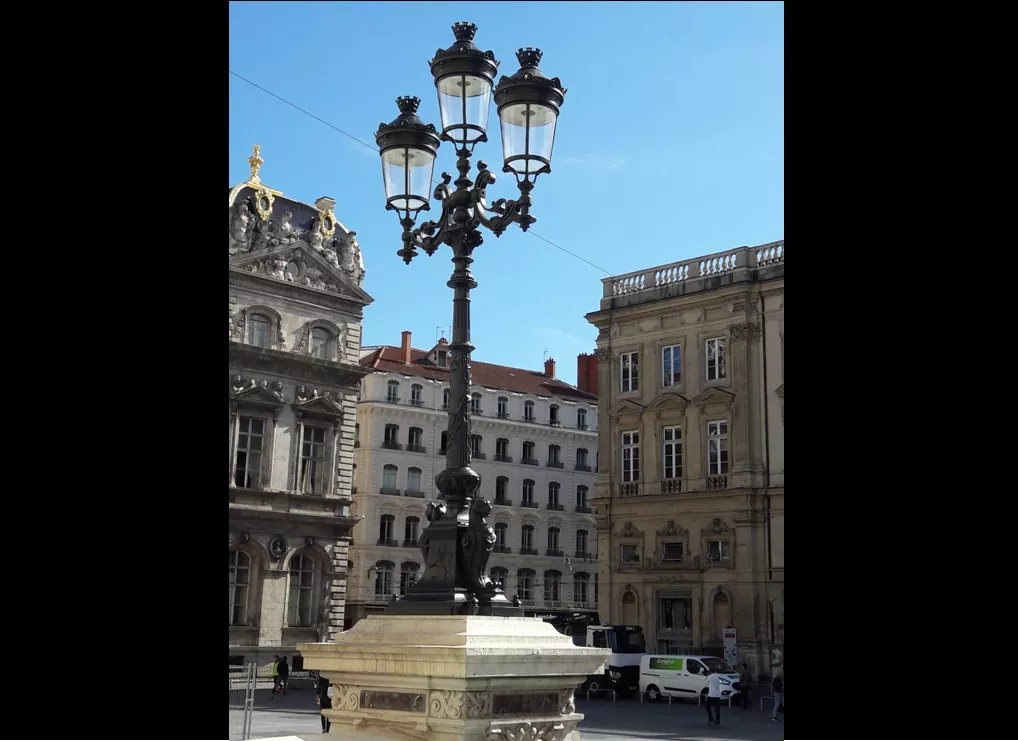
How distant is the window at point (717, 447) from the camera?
3675cm

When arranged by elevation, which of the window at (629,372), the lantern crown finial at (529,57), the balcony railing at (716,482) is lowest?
the balcony railing at (716,482)

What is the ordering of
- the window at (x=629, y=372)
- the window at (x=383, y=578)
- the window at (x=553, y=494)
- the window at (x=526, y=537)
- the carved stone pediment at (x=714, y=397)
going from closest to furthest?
the carved stone pediment at (x=714, y=397)
the window at (x=629, y=372)
the window at (x=383, y=578)
the window at (x=526, y=537)
the window at (x=553, y=494)

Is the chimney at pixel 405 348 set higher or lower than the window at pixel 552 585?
higher

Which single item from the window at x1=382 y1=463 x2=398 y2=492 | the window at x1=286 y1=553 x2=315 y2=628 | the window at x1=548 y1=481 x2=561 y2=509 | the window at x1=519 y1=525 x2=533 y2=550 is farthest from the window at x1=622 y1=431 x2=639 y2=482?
the window at x1=548 y1=481 x2=561 y2=509

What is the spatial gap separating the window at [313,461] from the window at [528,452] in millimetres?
22976

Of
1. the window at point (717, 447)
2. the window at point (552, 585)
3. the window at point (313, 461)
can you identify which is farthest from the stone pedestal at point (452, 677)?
the window at point (552, 585)

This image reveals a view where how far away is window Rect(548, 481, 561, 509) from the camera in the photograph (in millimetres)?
59875

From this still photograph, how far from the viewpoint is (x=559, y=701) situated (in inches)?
253

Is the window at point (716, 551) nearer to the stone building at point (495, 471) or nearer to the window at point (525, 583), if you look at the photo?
the stone building at point (495, 471)

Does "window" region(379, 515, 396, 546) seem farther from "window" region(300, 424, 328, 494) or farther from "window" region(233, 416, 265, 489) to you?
"window" region(233, 416, 265, 489)

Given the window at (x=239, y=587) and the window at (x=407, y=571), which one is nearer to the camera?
the window at (x=239, y=587)

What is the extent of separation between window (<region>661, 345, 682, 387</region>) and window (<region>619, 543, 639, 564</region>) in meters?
5.79
